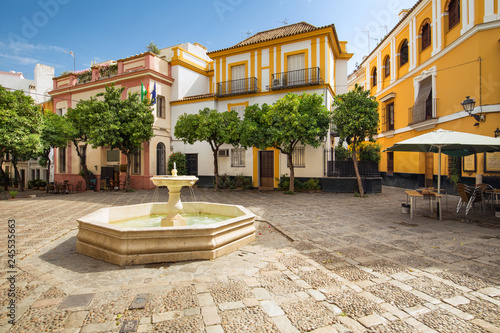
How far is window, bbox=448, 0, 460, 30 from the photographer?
11.9 metres

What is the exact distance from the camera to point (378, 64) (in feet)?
66.9

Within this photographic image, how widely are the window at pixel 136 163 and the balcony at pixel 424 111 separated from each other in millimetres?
17516

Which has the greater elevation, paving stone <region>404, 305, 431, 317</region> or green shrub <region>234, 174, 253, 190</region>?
green shrub <region>234, 174, 253, 190</region>

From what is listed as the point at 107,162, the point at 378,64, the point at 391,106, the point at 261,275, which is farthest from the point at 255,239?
the point at 378,64

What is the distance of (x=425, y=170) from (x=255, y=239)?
14237mm

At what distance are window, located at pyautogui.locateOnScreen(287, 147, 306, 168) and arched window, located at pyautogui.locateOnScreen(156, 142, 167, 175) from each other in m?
9.17

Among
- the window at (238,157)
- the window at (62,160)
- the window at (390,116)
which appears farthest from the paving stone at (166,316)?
the window at (62,160)

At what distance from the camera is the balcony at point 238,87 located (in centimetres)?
1656

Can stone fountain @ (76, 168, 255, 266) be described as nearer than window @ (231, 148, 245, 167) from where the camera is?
Yes

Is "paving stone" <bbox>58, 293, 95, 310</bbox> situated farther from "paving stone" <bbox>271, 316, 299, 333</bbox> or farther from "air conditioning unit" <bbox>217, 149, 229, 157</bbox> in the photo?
"air conditioning unit" <bbox>217, 149, 229, 157</bbox>

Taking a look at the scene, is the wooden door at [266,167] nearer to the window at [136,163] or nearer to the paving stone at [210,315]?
the window at [136,163]

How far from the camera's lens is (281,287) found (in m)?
3.07

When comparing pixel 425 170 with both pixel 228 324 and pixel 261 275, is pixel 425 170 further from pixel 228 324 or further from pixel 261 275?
pixel 228 324

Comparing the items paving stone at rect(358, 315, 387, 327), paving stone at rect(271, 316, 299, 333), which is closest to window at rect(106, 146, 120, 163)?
paving stone at rect(271, 316, 299, 333)
